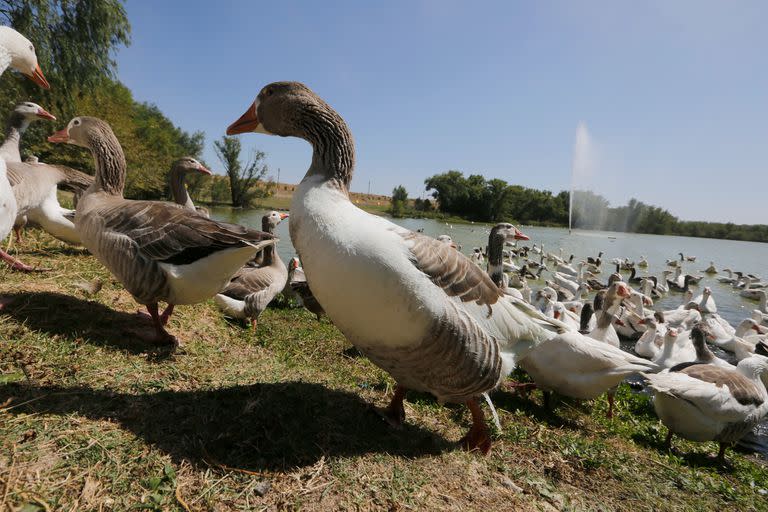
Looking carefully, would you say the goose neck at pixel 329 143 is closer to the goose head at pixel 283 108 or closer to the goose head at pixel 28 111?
the goose head at pixel 283 108

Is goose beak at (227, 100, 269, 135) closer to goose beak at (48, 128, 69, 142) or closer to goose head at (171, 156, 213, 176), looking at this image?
goose beak at (48, 128, 69, 142)

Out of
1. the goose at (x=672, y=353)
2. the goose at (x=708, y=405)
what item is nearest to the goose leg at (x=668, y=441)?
the goose at (x=708, y=405)

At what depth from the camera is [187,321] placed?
477cm

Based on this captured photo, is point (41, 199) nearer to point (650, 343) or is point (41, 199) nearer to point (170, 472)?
point (170, 472)

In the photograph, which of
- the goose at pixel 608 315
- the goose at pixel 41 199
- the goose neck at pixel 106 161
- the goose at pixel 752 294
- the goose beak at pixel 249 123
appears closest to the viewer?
the goose beak at pixel 249 123

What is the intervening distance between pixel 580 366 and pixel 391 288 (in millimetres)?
3964

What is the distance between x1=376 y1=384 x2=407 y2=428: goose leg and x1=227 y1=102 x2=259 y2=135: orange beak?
2647mm

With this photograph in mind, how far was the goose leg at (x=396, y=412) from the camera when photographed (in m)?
3.08

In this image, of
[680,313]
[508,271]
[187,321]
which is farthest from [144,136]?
[680,313]

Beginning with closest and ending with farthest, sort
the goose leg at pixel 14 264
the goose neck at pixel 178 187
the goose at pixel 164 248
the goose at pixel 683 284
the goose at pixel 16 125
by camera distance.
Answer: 1. the goose at pixel 164 248
2. the goose leg at pixel 14 264
3. the goose at pixel 16 125
4. the goose neck at pixel 178 187
5. the goose at pixel 683 284

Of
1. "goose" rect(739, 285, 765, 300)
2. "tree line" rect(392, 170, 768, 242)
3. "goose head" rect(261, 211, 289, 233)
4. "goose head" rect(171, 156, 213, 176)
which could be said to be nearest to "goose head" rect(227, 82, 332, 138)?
"goose head" rect(261, 211, 289, 233)

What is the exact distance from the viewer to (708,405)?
5.04m

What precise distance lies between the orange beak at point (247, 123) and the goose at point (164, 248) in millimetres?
972

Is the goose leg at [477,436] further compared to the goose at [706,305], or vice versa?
the goose at [706,305]
